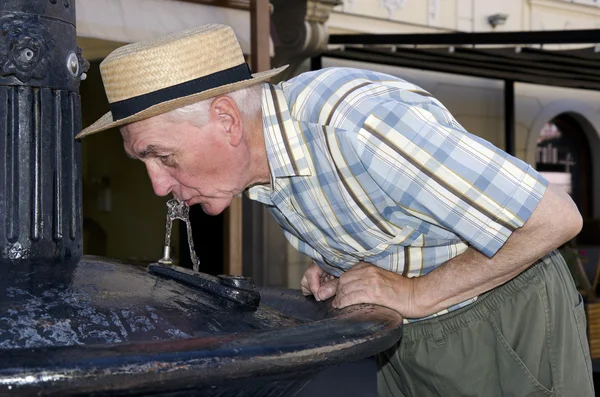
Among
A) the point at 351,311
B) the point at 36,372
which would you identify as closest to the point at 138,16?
the point at 351,311

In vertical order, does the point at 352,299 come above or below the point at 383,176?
below

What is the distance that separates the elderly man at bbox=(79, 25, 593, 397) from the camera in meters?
1.81

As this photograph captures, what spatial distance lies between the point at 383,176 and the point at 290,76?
6.68 metres

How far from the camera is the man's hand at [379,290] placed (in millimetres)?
2000

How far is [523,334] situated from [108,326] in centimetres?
102

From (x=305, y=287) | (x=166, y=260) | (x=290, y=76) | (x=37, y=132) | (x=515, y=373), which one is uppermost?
(x=290, y=76)

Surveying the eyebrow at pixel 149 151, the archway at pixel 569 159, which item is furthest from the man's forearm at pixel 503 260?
the archway at pixel 569 159

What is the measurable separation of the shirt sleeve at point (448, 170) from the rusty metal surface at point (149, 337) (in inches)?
10.4

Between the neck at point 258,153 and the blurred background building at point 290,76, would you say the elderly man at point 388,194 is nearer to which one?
the neck at point 258,153

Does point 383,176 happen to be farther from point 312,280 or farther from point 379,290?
point 312,280

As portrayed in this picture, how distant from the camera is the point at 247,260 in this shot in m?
8.30

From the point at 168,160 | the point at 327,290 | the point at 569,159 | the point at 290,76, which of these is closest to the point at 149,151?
the point at 168,160

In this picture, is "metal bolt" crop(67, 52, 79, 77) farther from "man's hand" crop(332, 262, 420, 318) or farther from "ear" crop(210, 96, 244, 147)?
"man's hand" crop(332, 262, 420, 318)

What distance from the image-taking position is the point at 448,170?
5.88ft
